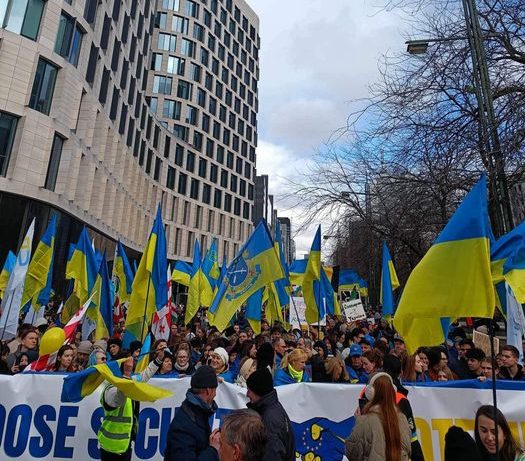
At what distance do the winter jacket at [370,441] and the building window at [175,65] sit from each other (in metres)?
55.6

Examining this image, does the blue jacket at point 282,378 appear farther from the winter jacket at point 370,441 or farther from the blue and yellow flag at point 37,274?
the blue and yellow flag at point 37,274

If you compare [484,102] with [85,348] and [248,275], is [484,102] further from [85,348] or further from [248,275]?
[85,348]

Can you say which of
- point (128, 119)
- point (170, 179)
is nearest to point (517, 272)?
point (128, 119)

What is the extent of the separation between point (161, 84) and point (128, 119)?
21502 millimetres

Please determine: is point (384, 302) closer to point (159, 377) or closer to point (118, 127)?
point (159, 377)

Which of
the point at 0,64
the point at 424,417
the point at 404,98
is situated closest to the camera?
the point at 424,417

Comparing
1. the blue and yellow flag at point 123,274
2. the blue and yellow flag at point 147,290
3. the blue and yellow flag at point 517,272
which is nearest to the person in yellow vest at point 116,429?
the blue and yellow flag at point 147,290

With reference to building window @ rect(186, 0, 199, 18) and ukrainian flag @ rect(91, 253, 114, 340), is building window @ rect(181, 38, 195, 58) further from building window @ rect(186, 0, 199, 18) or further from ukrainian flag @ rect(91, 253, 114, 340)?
ukrainian flag @ rect(91, 253, 114, 340)

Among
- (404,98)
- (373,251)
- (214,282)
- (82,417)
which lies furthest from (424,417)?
(373,251)

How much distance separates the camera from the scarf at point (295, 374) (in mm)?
5715

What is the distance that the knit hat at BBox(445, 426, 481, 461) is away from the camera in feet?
8.92

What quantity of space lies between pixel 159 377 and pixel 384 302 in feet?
22.5

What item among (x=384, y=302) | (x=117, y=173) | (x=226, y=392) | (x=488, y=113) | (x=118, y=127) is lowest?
(x=226, y=392)

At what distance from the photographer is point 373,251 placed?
23031mm
